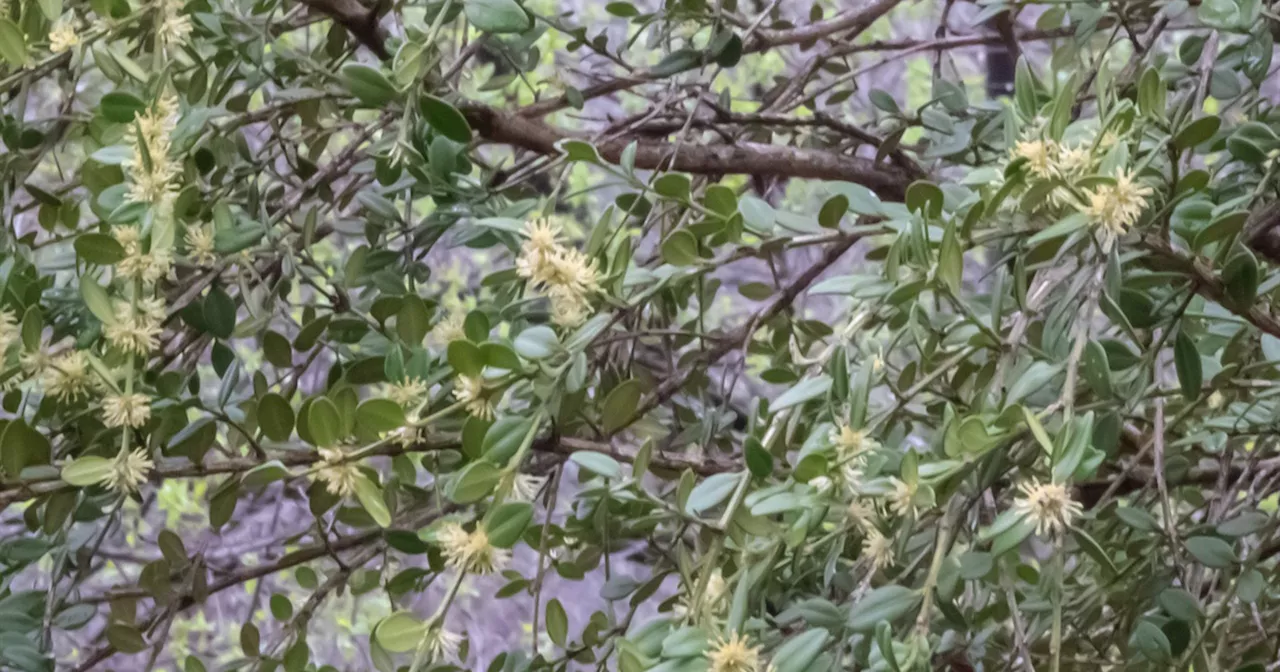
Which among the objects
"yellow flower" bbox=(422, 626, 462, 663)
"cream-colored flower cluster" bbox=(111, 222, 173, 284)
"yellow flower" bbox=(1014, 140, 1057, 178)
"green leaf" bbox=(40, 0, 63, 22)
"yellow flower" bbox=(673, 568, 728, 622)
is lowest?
"yellow flower" bbox=(422, 626, 462, 663)

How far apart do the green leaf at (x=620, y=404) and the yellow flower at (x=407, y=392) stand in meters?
→ 0.09

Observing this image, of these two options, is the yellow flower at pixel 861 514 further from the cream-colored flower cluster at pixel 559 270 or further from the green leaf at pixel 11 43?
the green leaf at pixel 11 43

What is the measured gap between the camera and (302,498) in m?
1.12

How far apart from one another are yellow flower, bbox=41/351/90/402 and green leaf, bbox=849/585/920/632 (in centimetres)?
33

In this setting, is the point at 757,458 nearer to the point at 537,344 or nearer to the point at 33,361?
the point at 537,344

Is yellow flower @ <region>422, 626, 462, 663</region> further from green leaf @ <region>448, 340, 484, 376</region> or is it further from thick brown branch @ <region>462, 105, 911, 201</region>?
thick brown branch @ <region>462, 105, 911, 201</region>

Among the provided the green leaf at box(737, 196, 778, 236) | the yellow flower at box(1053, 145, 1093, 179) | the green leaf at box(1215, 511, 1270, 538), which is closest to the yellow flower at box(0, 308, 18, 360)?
the green leaf at box(737, 196, 778, 236)

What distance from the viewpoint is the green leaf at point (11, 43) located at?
468 millimetres

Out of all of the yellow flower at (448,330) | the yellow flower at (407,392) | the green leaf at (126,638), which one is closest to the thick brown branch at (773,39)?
the yellow flower at (448,330)

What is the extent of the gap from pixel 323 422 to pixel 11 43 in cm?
22

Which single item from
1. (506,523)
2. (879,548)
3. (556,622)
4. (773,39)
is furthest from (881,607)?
(773,39)

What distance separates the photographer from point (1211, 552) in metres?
0.49

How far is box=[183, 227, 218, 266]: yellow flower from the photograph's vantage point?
49 centimetres

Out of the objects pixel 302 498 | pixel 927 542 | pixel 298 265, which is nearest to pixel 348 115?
pixel 298 265
